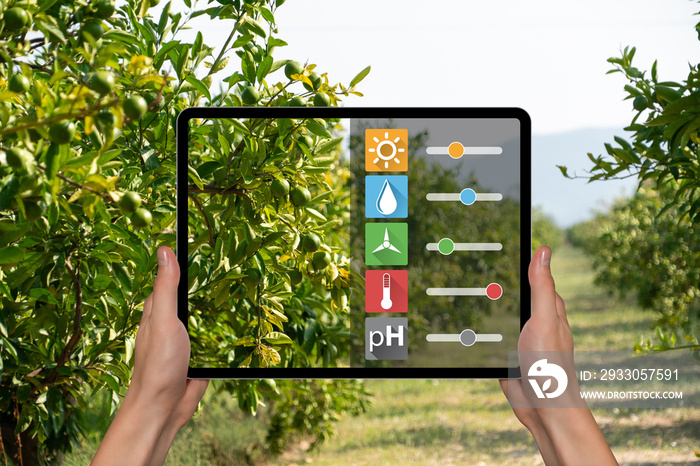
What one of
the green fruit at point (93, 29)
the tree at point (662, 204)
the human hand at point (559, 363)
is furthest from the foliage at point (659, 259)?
the green fruit at point (93, 29)

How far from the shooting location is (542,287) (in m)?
1.30

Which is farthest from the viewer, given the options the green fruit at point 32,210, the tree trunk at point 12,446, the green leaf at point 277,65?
the tree trunk at point 12,446

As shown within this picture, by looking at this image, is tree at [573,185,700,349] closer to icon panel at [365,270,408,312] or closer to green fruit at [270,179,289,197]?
icon panel at [365,270,408,312]

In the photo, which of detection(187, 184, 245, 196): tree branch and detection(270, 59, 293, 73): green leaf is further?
detection(270, 59, 293, 73): green leaf

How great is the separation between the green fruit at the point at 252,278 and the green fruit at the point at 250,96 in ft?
1.29

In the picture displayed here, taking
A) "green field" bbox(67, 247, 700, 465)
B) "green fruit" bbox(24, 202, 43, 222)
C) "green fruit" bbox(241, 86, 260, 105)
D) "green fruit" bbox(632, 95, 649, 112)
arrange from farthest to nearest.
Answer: "green field" bbox(67, 247, 700, 465), "green fruit" bbox(632, 95, 649, 112), "green fruit" bbox(241, 86, 260, 105), "green fruit" bbox(24, 202, 43, 222)

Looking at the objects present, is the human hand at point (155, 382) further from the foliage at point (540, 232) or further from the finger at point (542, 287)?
the foliage at point (540, 232)

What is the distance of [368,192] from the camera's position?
132 centimetres

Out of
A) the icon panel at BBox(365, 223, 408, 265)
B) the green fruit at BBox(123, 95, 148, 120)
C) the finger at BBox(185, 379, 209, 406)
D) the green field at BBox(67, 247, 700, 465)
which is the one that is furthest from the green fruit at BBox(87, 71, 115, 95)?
the green field at BBox(67, 247, 700, 465)

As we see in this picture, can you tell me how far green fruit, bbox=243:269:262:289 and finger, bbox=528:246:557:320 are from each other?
24.3 inches

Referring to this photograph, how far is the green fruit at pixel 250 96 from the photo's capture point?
1361 mm

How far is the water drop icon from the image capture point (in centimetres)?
131

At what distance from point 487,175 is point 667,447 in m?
5.05

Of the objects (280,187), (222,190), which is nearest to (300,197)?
(280,187)
